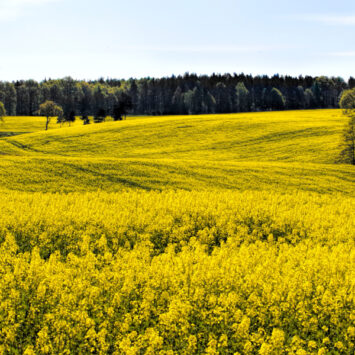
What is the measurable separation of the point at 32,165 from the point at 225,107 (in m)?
120

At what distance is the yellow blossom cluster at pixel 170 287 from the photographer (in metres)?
9.97

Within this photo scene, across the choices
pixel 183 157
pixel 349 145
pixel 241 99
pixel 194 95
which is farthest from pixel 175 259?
pixel 241 99

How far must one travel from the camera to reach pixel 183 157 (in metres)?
54.5

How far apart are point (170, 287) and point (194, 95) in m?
136

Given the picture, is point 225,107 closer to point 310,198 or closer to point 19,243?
point 310,198

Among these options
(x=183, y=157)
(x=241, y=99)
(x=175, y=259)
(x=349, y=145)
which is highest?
(x=241, y=99)

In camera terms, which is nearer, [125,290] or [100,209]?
[125,290]

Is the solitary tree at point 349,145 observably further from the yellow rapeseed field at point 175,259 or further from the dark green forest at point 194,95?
the dark green forest at point 194,95

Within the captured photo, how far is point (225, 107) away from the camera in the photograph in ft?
493

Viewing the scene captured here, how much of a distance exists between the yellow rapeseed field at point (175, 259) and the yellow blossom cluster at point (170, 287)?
55mm

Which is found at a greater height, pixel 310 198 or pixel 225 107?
pixel 225 107

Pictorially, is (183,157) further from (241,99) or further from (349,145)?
(241,99)

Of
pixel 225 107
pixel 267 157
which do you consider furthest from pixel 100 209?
pixel 225 107

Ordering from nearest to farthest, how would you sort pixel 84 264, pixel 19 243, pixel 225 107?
pixel 84 264 < pixel 19 243 < pixel 225 107
